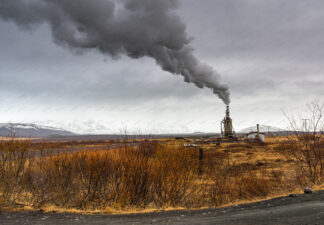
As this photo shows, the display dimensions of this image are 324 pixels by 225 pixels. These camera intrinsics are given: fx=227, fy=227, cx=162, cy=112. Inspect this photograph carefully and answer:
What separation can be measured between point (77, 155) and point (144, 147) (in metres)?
2.43

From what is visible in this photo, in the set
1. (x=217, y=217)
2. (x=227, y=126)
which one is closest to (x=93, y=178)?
(x=217, y=217)

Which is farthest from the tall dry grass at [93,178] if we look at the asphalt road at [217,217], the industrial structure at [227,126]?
the industrial structure at [227,126]

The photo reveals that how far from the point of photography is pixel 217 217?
5348 millimetres

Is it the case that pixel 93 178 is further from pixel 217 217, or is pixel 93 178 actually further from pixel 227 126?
pixel 227 126

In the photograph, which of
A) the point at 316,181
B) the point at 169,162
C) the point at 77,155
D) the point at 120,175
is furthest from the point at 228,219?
the point at 316,181

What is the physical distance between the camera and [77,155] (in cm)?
812

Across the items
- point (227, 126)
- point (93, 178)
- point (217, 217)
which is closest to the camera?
point (217, 217)

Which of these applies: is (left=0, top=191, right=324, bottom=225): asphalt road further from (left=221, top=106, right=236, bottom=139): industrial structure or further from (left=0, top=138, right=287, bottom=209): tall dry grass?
(left=221, top=106, right=236, bottom=139): industrial structure

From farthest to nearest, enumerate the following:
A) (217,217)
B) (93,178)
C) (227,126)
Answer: (227,126) < (93,178) < (217,217)

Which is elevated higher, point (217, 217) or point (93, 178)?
point (93, 178)

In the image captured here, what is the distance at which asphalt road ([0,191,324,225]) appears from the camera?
16.1 feet

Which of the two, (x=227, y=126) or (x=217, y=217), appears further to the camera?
(x=227, y=126)

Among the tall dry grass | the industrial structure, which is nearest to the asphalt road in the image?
the tall dry grass

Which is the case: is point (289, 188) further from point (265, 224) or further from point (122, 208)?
point (122, 208)
